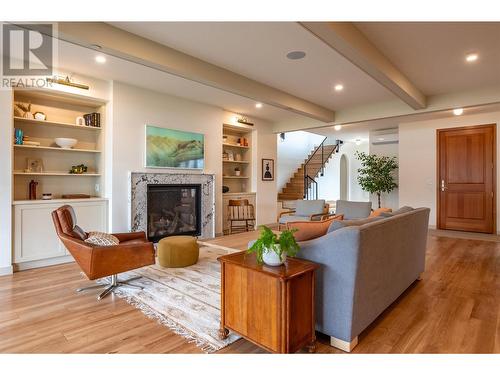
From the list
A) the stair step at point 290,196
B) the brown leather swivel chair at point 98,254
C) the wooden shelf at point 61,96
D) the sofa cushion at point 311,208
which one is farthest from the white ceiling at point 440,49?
the stair step at point 290,196

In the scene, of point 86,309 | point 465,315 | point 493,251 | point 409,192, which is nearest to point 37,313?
point 86,309

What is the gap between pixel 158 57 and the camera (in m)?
3.49

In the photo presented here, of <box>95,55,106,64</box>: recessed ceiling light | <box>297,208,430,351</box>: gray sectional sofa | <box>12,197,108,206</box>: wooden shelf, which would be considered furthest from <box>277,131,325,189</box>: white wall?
<box>297,208,430,351</box>: gray sectional sofa

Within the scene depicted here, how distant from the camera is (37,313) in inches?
104

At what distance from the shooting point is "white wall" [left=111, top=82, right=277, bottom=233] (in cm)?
475

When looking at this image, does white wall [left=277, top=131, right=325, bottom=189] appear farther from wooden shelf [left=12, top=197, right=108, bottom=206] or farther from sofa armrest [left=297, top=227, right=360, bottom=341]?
sofa armrest [left=297, top=227, right=360, bottom=341]

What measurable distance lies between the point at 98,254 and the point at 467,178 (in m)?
7.42

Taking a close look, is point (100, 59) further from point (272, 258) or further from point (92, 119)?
point (272, 258)

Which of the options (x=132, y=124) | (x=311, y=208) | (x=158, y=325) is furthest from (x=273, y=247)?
(x=311, y=208)

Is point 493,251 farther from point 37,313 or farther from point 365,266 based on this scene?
point 37,313

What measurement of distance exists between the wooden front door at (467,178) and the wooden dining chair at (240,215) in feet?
14.7

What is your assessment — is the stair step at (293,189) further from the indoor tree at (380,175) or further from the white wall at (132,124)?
the white wall at (132,124)
